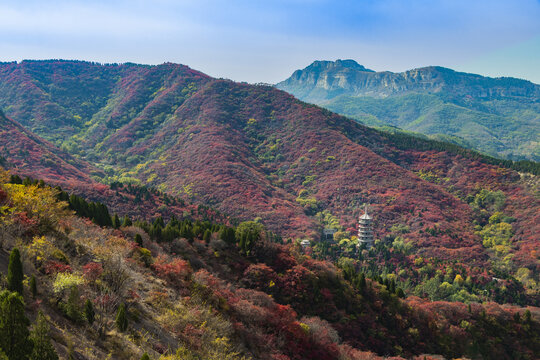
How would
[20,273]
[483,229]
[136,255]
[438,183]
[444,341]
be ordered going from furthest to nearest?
[438,183] → [483,229] → [444,341] → [136,255] → [20,273]

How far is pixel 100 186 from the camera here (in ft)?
387

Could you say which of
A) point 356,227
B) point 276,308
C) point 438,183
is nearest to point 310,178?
point 356,227

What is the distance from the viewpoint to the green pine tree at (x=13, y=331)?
65.7ft

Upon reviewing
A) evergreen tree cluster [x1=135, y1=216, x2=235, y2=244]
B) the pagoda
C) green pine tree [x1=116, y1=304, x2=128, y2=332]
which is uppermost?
green pine tree [x1=116, y1=304, x2=128, y2=332]

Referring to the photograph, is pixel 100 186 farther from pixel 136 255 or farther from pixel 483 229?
pixel 483 229

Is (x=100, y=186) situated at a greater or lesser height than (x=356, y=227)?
greater

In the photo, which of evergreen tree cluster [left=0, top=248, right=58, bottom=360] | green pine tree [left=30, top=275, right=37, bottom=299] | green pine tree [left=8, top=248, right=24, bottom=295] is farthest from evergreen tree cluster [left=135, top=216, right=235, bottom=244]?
evergreen tree cluster [left=0, top=248, right=58, bottom=360]

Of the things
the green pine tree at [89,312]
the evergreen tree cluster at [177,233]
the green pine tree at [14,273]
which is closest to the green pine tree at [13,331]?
the green pine tree at [14,273]

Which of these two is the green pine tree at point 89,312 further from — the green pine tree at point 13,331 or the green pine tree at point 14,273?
the green pine tree at point 13,331

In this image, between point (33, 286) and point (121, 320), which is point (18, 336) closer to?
point (33, 286)

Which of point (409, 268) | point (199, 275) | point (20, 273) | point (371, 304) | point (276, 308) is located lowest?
point (409, 268)

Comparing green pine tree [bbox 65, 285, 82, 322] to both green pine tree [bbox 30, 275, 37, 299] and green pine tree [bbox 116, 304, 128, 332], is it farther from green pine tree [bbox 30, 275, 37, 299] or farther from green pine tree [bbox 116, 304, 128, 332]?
green pine tree [bbox 116, 304, 128, 332]

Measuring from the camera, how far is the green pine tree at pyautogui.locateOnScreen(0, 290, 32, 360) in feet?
65.7

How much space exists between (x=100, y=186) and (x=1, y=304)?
105130 millimetres
